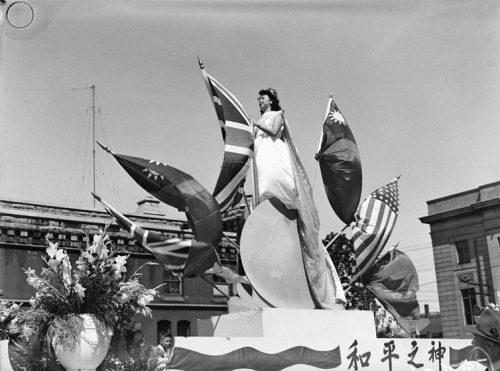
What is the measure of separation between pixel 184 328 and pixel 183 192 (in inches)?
892

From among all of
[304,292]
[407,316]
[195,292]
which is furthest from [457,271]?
[304,292]

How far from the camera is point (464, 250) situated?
40219 mm

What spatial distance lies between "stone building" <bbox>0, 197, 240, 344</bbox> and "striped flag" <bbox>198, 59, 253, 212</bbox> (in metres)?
14.2

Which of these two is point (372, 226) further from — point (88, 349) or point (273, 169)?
point (88, 349)

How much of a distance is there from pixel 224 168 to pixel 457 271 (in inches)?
1304

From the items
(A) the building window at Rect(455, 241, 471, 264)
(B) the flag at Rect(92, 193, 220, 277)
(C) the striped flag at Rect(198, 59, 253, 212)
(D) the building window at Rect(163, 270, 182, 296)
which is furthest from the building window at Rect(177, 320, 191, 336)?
(B) the flag at Rect(92, 193, 220, 277)

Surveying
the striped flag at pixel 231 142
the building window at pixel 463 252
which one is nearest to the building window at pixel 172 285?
the building window at pixel 463 252

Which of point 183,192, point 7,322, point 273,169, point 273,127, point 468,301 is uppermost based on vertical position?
point 273,127

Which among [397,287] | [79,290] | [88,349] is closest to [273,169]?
[79,290]

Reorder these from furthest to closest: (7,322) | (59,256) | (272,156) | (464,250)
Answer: (464,250), (272,156), (7,322), (59,256)

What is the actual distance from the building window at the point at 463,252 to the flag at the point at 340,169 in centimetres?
2908

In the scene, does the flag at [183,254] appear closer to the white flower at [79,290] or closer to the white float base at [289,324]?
the white float base at [289,324]

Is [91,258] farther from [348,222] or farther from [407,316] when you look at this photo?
[407,316]

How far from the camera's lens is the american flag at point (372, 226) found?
14086mm
